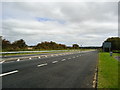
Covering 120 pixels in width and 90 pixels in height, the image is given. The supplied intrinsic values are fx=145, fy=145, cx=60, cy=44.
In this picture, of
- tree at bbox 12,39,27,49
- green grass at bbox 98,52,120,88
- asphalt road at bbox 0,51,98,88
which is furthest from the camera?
tree at bbox 12,39,27,49

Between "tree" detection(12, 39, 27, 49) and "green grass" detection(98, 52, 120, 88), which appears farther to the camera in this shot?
"tree" detection(12, 39, 27, 49)

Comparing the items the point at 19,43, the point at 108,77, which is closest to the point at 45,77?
the point at 108,77

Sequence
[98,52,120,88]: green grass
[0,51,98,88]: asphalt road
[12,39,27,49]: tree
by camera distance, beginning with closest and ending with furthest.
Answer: [0,51,98,88]: asphalt road, [98,52,120,88]: green grass, [12,39,27,49]: tree

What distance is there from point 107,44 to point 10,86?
7291 centimetres

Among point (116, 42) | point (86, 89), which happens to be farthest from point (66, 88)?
point (116, 42)

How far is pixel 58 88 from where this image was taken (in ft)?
19.5

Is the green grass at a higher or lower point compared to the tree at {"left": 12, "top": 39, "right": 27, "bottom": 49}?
lower

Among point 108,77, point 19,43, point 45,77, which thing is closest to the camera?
point 45,77

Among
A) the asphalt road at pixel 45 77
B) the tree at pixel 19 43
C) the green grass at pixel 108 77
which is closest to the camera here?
the asphalt road at pixel 45 77

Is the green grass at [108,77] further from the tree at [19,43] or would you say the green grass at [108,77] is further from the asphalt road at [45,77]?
the tree at [19,43]

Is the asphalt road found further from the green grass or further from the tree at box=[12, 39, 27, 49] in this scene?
→ the tree at box=[12, 39, 27, 49]

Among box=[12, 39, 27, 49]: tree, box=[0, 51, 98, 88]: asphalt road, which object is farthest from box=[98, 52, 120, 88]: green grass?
box=[12, 39, 27, 49]: tree

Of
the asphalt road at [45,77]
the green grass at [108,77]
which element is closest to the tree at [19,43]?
the asphalt road at [45,77]

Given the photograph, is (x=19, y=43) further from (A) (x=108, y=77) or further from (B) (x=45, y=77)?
(A) (x=108, y=77)
